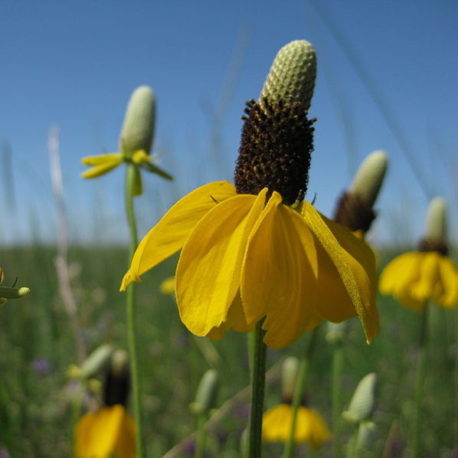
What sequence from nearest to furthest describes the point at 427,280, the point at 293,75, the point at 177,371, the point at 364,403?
the point at 293,75, the point at 364,403, the point at 427,280, the point at 177,371

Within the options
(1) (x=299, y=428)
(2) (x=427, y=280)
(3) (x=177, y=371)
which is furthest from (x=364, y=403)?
(3) (x=177, y=371)

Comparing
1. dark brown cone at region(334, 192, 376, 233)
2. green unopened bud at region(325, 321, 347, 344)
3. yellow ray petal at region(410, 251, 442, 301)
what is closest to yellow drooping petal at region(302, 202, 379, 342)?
dark brown cone at region(334, 192, 376, 233)

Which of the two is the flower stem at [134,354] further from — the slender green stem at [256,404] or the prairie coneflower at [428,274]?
the prairie coneflower at [428,274]

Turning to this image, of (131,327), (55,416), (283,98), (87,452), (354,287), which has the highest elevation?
(283,98)

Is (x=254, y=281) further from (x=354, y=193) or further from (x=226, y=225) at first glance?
(x=354, y=193)

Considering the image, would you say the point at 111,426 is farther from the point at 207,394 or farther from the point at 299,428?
the point at 299,428

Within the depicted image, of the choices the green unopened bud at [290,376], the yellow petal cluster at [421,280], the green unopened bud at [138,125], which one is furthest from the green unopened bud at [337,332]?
the green unopened bud at [138,125]

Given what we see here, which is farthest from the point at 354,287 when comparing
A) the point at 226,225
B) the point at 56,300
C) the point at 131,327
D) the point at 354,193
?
the point at 56,300
